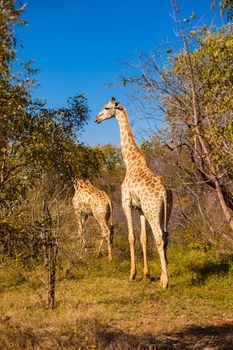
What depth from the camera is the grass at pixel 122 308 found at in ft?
23.6

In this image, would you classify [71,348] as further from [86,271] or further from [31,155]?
[86,271]

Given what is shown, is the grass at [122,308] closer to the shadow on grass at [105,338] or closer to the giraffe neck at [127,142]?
the shadow on grass at [105,338]

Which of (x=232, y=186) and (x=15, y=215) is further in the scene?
(x=232, y=186)

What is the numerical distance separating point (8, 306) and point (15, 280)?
308 centimetres

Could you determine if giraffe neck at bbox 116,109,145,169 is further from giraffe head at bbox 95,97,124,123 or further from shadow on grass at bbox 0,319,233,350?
shadow on grass at bbox 0,319,233,350

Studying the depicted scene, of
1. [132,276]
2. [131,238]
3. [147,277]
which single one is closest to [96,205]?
[131,238]

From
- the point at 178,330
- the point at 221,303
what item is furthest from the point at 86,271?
the point at 178,330

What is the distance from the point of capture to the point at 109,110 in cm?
1383

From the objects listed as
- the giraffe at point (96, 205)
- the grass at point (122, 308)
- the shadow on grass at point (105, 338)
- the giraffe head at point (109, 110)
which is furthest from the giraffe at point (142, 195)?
the shadow on grass at point (105, 338)

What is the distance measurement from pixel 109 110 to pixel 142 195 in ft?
11.0

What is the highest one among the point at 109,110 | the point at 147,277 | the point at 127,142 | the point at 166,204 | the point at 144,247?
the point at 109,110

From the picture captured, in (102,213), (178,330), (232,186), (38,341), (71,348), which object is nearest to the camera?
(71,348)

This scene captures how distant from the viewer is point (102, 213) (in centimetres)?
1602

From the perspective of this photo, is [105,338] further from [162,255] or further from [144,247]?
[144,247]
